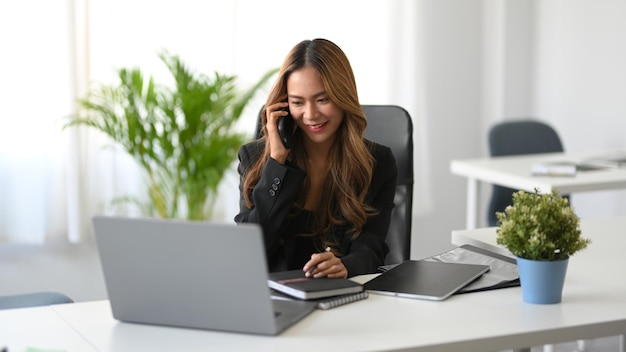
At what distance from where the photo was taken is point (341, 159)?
8.89 feet

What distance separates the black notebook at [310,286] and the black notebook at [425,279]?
0.08 metres

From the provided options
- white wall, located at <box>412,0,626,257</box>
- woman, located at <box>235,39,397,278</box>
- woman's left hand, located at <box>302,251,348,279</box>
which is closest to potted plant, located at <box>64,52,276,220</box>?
white wall, located at <box>412,0,626,257</box>

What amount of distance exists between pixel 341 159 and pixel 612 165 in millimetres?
2037

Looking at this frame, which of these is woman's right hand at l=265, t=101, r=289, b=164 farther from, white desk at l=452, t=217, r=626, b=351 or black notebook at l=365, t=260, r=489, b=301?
white desk at l=452, t=217, r=626, b=351

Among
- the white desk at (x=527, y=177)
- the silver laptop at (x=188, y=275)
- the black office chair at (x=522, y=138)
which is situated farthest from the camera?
the black office chair at (x=522, y=138)

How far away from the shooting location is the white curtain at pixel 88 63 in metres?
4.44

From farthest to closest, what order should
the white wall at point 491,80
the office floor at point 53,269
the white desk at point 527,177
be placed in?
the white wall at point 491,80, the office floor at point 53,269, the white desk at point 527,177

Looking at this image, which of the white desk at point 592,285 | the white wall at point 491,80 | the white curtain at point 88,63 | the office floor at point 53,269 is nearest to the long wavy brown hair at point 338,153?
the white desk at point 592,285

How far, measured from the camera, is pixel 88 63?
4551 mm

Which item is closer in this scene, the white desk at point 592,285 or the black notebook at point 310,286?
the white desk at point 592,285

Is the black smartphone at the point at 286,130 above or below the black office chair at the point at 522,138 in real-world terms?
above

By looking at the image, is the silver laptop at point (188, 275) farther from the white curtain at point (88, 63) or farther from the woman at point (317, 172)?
the white curtain at point (88, 63)

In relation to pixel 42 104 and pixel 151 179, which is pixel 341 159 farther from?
pixel 42 104

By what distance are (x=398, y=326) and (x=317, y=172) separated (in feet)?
2.86
